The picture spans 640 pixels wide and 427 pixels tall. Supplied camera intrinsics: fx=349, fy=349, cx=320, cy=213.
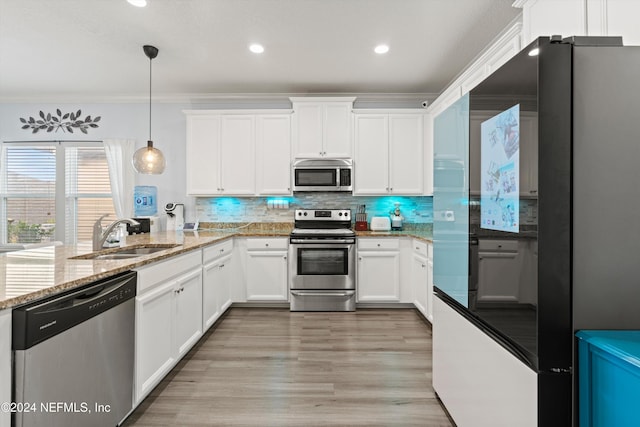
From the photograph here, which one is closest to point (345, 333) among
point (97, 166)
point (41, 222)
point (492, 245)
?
point (492, 245)

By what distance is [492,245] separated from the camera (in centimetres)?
135

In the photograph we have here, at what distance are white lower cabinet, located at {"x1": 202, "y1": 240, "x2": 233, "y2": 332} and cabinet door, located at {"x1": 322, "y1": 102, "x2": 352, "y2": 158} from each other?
65.3 inches

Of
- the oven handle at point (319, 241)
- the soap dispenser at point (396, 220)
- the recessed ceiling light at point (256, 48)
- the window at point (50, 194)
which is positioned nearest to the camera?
the recessed ceiling light at point (256, 48)

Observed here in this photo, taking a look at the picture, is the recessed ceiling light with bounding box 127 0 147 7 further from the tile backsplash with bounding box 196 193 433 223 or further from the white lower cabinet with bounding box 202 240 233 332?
the tile backsplash with bounding box 196 193 433 223

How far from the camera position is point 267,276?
405 centimetres

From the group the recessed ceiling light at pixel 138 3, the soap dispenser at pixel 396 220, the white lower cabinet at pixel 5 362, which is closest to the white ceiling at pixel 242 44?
the recessed ceiling light at pixel 138 3

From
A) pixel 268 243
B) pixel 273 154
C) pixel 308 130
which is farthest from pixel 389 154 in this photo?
pixel 268 243

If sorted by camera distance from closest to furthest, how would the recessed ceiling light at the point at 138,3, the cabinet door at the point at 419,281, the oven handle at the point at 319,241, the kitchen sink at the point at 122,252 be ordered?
the kitchen sink at the point at 122,252
the recessed ceiling light at the point at 138,3
the cabinet door at the point at 419,281
the oven handle at the point at 319,241

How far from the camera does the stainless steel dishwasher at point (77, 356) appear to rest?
1.19 meters

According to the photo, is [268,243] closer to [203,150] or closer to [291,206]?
[291,206]

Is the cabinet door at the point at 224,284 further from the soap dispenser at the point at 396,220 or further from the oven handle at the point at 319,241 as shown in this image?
the soap dispenser at the point at 396,220

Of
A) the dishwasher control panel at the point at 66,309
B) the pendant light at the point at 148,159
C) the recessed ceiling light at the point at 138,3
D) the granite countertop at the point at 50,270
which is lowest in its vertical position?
the dishwasher control panel at the point at 66,309

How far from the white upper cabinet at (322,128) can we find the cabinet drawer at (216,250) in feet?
4.42

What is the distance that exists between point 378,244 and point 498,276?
2.70m
